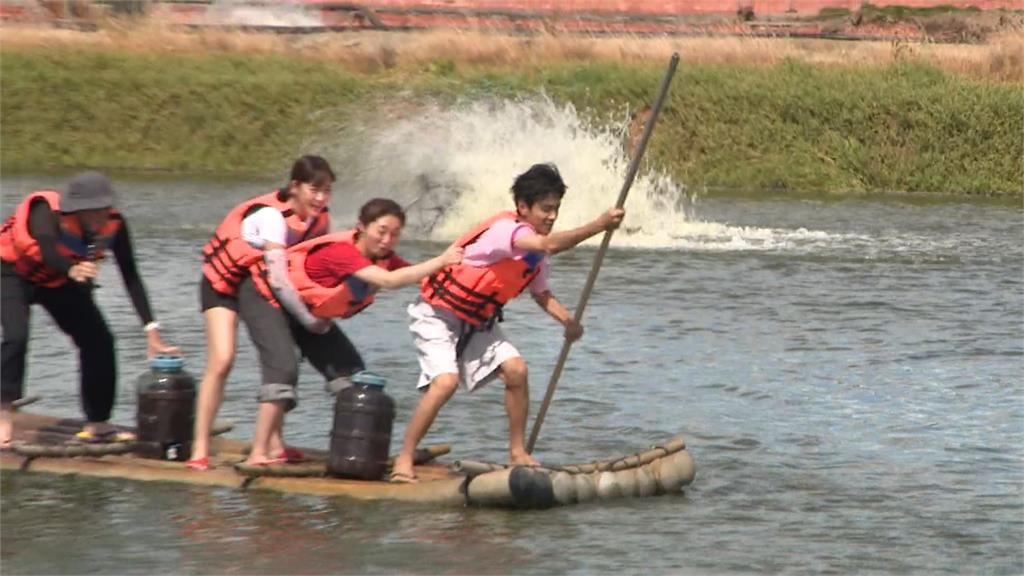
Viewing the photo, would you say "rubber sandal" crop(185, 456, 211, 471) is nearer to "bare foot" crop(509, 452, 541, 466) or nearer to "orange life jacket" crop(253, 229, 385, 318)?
"orange life jacket" crop(253, 229, 385, 318)

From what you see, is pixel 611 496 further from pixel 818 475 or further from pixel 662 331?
pixel 662 331

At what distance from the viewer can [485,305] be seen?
34.1 feet

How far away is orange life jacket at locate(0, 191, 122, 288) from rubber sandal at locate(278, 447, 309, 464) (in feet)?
4.53

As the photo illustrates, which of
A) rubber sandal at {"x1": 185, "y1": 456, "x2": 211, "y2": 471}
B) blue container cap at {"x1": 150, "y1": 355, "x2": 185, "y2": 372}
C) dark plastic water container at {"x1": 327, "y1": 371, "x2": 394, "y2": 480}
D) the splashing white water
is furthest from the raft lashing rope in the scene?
the splashing white water

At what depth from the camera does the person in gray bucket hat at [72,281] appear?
1071 cm

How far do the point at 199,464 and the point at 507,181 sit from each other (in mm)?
14468

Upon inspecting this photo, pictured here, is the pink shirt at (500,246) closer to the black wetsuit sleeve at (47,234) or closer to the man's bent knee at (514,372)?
the man's bent knee at (514,372)

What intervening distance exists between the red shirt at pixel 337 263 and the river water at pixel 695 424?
110 cm

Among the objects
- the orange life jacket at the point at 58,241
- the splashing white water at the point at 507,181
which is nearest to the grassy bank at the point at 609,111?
the splashing white water at the point at 507,181

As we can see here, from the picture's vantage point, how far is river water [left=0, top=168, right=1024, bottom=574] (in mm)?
9703

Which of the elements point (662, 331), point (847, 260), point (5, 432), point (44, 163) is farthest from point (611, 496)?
point (44, 163)

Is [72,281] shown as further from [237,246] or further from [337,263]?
[337,263]

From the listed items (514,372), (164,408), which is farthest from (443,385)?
(164,408)

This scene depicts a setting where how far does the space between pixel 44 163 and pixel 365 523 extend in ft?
76.9
